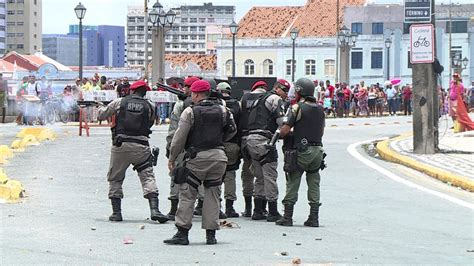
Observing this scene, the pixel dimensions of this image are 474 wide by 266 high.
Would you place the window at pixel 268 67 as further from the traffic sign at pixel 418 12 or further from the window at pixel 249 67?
the traffic sign at pixel 418 12

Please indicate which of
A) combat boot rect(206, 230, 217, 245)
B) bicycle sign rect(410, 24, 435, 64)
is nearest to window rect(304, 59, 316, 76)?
bicycle sign rect(410, 24, 435, 64)

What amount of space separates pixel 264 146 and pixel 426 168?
7424 mm

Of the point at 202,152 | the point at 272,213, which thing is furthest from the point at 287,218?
the point at 202,152

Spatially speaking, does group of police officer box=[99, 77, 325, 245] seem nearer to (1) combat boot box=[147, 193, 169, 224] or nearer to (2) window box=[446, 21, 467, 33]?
(1) combat boot box=[147, 193, 169, 224]

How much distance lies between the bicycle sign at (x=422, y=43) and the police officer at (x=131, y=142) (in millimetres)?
10605

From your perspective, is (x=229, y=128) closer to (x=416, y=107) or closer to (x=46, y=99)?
(x=416, y=107)

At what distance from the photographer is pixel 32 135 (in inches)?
1025

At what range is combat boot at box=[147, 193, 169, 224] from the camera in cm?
1196

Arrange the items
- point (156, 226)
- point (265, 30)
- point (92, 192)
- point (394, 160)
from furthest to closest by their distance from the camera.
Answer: point (265, 30) < point (394, 160) < point (92, 192) < point (156, 226)

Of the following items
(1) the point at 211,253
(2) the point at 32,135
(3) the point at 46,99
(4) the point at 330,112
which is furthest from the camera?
(4) the point at 330,112

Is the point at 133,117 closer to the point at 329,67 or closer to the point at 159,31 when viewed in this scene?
the point at 159,31

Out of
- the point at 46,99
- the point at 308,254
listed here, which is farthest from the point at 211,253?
the point at 46,99

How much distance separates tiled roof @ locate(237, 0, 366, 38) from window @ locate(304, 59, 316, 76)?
3130 mm

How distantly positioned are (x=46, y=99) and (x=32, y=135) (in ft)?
31.8
